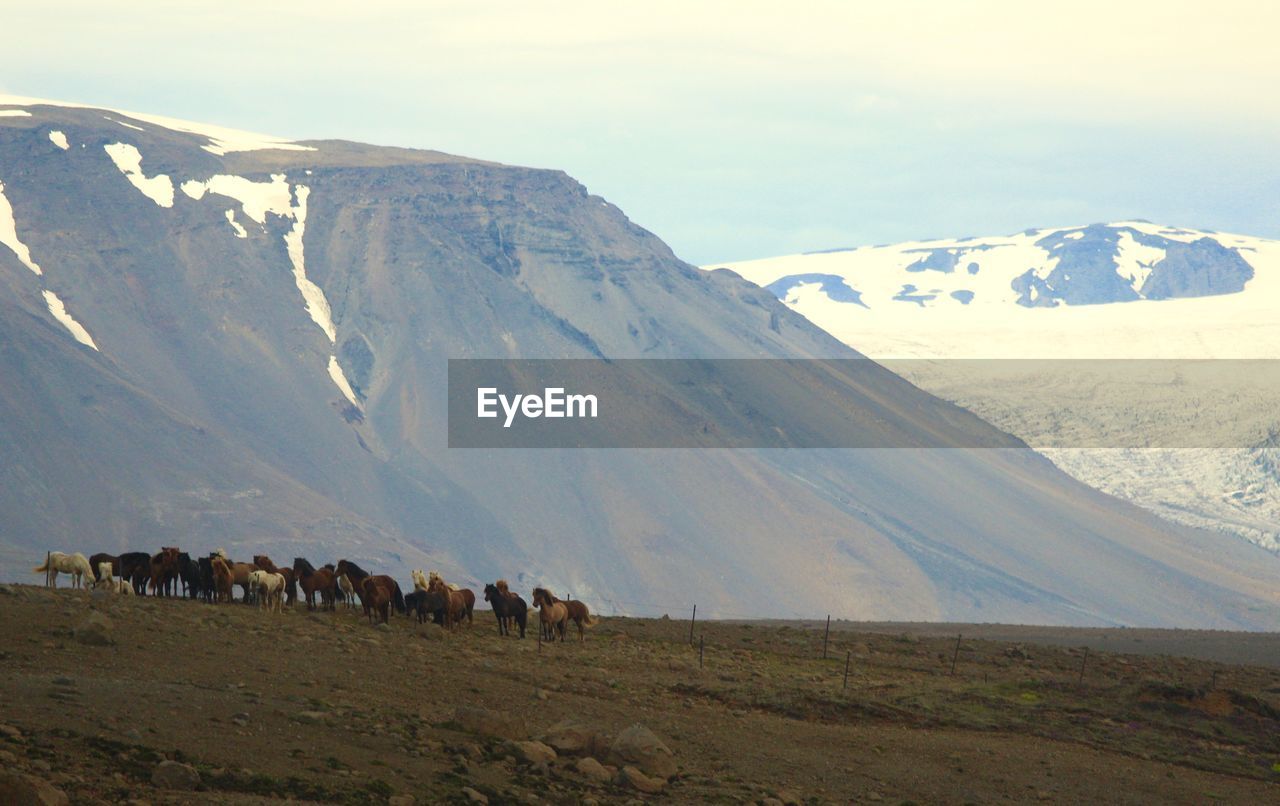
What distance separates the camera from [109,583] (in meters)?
46.2

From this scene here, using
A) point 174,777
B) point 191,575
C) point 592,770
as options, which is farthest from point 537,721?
point 191,575

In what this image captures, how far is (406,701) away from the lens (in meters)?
34.6

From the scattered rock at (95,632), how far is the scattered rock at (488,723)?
7.34 metres

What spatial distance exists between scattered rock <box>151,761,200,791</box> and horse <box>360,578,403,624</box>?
726 inches

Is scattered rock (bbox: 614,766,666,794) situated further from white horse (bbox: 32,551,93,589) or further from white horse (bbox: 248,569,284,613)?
white horse (bbox: 32,551,93,589)

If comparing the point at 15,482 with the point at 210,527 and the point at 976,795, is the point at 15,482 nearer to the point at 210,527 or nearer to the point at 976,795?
the point at 210,527

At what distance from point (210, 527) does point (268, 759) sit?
16810 centimetres

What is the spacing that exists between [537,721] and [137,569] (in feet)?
55.7

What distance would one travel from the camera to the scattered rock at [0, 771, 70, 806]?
22.7 m

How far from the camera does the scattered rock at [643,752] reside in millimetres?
32344

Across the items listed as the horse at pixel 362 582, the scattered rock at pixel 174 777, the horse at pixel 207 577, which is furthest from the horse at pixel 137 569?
the scattered rock at pixel 174 777

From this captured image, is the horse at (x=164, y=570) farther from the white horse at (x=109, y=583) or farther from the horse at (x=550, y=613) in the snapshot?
the horse at (x=550, y=613)

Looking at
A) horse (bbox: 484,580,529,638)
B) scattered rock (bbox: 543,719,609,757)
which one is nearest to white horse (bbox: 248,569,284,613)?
horse (bbox: 484,580,529,638)

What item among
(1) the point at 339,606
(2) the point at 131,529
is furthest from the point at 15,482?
(1) the point at 339,606
